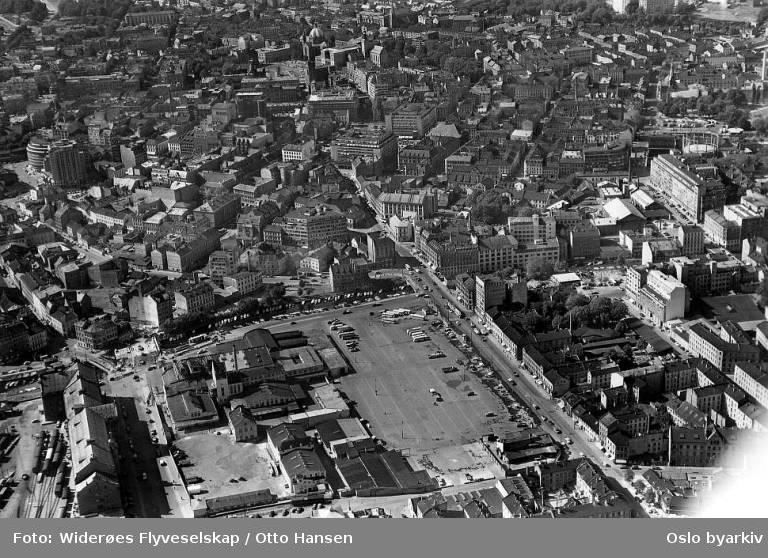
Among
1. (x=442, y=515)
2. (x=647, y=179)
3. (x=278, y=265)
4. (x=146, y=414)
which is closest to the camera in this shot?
(x=442, y=515)

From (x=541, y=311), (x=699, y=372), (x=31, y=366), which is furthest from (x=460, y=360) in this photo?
(x=31, y=366)

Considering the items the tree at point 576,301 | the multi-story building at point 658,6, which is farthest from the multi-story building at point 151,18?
the tree at point 576,301

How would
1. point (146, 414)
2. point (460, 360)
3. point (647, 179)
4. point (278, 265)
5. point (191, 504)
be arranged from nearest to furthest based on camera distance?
1. point (191, 504)
2. point (146, 414)
3. point (460, 360)
4. point (278, 265)
5. point (647, 179)

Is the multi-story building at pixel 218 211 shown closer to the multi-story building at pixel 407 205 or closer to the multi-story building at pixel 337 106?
the multi-story building at pixel 407 205

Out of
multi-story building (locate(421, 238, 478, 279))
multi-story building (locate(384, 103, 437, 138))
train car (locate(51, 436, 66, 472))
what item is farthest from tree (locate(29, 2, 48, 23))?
train car (locate(51, 436, 66, 472))

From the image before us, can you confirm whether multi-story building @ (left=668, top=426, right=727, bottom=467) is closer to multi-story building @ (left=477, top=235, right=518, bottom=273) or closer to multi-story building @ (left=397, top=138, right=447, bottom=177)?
multi-story building @ (left=477, top=235, right=518, bottom=273)
